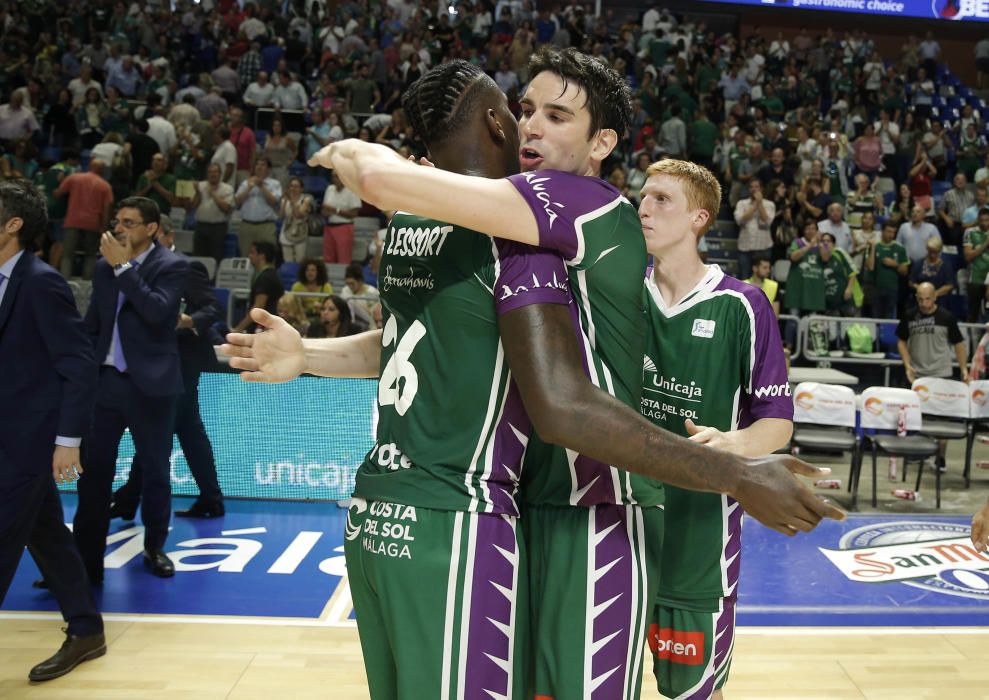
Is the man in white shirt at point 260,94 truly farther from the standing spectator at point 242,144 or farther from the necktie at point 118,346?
the necktie at point 118,346

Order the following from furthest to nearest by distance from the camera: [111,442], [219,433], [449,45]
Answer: [449,45]
[219,433]
[111,442]

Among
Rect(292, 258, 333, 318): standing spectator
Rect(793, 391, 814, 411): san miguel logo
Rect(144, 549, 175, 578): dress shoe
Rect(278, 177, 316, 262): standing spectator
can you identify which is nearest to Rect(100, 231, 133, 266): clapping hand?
Rect(144, 549, 175, 578): dress shoe

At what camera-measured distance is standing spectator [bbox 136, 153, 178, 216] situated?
13.6m

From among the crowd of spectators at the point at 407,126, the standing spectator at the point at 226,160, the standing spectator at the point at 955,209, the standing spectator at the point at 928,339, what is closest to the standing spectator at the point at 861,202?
the crowd of spectators at the point at 407,126

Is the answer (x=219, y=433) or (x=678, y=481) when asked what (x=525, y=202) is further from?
(x=219, y=433)

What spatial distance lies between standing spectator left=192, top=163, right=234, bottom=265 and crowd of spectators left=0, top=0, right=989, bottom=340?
0.10 ft

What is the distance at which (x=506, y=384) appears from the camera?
1.86m

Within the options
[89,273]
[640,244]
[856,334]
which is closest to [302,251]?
[89,273]

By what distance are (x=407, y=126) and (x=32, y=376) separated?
1035cm

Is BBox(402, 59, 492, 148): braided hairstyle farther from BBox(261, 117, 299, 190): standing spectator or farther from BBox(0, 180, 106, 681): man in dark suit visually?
BBox(261, 117, 299, 190): standing spectator

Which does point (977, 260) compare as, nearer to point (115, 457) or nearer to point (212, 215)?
point (212, 215)

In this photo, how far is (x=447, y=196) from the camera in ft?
5.65

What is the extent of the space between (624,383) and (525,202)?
436mm

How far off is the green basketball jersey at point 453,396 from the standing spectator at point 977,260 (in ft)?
44.5
